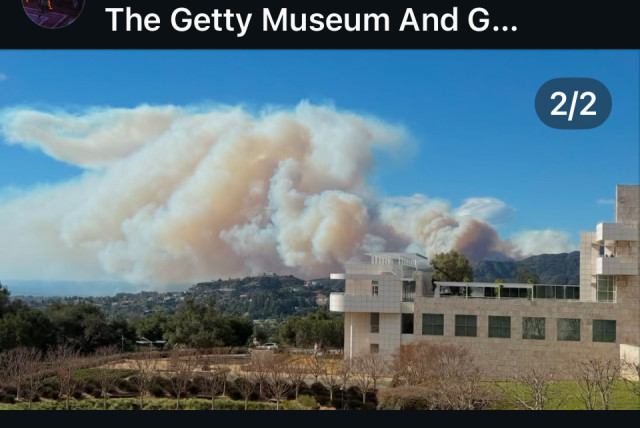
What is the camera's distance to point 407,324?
3531 cm

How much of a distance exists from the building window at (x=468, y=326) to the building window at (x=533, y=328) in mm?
2126

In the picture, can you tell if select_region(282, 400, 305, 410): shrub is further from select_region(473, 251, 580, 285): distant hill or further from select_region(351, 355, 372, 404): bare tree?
select_region(473, 251, 580, 285): distant hill

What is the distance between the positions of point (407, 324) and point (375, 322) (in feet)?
4.89

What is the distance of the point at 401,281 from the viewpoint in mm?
35344

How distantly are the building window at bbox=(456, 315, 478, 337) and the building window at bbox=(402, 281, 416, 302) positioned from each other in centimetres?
253

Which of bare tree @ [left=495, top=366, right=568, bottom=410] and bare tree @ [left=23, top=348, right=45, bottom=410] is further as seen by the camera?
bare tree @ [left=23, top=348, right=45, bottom=410]

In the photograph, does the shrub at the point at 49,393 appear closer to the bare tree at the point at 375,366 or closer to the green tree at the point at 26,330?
the green tree at the point at 26,330

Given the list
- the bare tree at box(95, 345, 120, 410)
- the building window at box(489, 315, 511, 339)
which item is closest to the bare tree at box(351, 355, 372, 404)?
the building window at box(489, 315, 511, 339)

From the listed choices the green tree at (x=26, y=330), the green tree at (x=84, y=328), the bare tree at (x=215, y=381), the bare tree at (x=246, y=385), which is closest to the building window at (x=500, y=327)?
the bare tree at (x=246, y=385)

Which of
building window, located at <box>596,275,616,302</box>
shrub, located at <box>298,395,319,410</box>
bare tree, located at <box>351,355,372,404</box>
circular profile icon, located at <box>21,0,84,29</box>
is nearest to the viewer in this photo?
circular profile icon, located at <box>21,0,84,29</box>

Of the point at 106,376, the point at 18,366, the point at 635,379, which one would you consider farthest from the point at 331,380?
the point at 18,366

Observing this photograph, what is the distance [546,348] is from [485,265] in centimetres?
5422

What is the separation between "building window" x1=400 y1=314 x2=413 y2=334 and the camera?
3519 cm
